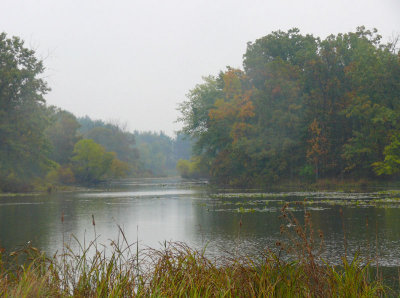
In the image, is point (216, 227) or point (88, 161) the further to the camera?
point (88, 161)

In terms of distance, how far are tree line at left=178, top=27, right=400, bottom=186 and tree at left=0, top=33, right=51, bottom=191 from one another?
21404 mm

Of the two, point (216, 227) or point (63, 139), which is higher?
point (63, 139)

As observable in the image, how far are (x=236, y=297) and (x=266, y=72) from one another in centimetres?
5483

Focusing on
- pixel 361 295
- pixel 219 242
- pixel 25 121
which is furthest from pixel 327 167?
pixel 361 295

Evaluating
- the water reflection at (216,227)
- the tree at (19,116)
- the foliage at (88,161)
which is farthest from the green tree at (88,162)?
the water reflection at (216,227)

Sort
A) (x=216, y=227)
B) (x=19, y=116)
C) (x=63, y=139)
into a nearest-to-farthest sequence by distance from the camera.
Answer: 1. (x=216, y=227)
2. (x=19, y=116)
3. (x=63, y=139)

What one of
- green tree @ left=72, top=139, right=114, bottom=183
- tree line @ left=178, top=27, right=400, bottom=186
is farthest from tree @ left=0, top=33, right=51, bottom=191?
green tree @ left=72, top=139, right=114, bottom=183

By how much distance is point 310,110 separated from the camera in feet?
185

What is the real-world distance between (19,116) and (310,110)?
3229 centimetres

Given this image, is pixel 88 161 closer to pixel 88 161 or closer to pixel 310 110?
pixel 88 161

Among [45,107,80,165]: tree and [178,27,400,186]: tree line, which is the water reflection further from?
[45,107,80,165]: tree

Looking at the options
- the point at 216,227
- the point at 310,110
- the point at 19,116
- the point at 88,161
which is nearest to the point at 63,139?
the point at 88,161

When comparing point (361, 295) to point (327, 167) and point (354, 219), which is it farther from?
point (327, 167)

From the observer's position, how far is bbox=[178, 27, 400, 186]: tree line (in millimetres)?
52156
